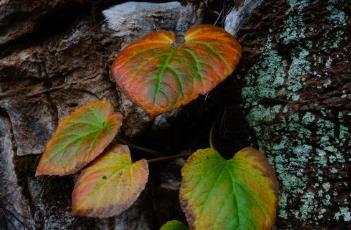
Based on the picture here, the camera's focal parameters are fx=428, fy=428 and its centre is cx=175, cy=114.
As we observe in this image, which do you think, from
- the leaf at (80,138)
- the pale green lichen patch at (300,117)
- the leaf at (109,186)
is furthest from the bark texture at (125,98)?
the leaf at (109,186)

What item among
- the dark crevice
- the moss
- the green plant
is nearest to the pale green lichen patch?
the moss

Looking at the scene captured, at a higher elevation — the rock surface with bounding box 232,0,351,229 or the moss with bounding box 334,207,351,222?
the rock surface with bounding box 232,0,351,229

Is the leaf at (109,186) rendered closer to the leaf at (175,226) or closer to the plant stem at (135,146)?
Result: the plant stem at (135,146)

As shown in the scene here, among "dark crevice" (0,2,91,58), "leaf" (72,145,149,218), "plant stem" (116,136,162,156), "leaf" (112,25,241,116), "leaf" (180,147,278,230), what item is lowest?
"plant stem" (116,136,162,156)

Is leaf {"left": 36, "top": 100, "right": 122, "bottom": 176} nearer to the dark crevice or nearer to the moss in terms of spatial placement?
the dark crevice

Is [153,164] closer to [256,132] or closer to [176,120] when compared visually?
[176,120]

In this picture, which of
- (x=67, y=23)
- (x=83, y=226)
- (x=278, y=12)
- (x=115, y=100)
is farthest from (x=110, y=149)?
(x=278, y=12)
